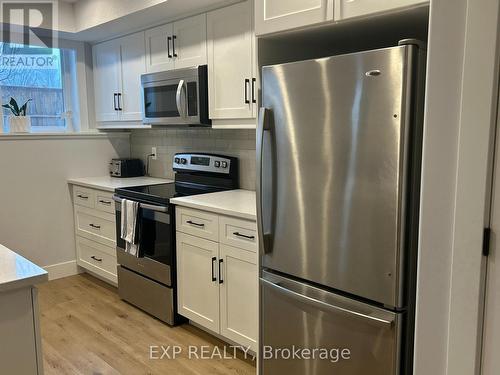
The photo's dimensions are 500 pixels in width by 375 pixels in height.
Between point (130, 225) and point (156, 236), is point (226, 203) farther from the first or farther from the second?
point (130, 225)

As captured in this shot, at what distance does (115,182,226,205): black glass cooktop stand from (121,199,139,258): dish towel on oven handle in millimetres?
60

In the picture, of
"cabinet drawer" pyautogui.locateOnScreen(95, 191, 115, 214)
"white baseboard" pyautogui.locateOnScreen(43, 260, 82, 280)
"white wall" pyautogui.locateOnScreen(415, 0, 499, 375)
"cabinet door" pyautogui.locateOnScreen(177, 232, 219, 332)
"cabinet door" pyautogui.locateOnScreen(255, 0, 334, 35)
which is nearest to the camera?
"white wall" pyautogui.locateOnScreen(415, 0, 499, 375)

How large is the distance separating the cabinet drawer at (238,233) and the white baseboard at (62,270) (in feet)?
7.12

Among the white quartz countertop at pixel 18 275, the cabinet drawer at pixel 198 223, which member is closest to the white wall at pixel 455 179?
the white quartz countertop at pixel 18 275

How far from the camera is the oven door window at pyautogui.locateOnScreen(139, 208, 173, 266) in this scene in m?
2.83

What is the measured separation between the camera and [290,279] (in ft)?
6.23

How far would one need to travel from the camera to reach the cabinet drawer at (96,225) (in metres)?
3.50

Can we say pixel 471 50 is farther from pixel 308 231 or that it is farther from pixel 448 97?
pixel 308 231

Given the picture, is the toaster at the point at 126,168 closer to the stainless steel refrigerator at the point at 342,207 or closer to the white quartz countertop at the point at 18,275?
the stainless steel refrigerator at the point at 342,207

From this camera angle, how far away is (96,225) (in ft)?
12.0

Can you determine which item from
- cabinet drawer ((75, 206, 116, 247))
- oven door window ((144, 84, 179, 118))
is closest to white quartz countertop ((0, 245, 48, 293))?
oven door window ((144, 84, 179, 118))

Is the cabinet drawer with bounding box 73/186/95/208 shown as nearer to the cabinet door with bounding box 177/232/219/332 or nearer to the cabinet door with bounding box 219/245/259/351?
the cabinet door with bounding box 177/232/219/332

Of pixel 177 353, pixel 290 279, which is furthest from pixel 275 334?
pixel 177 353

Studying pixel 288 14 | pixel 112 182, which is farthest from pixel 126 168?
pixel 288 14
